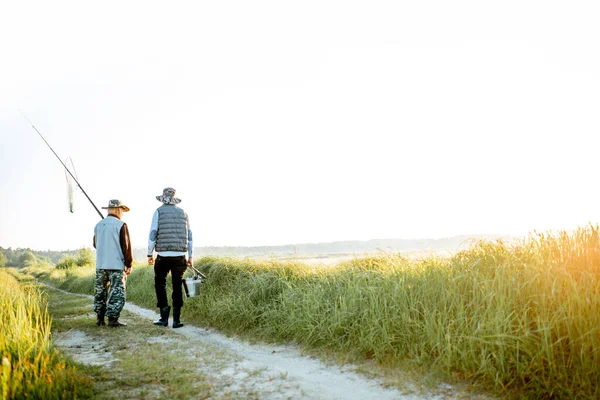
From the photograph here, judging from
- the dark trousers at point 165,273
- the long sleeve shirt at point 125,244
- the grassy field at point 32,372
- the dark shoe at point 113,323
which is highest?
the long sleeve shirt at point 125,244

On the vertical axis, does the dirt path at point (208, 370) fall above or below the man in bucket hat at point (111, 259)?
below

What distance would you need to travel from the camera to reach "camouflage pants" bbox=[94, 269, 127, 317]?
8562mm

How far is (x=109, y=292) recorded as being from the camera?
8781 mm

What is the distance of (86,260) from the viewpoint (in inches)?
1328

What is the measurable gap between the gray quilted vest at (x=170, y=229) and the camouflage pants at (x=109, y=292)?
41.9 inches

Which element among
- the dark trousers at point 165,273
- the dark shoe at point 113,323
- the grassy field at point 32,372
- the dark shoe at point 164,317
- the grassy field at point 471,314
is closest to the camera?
the grassy field at point 32,372

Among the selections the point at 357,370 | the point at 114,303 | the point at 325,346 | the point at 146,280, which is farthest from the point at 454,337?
the point at 146,280

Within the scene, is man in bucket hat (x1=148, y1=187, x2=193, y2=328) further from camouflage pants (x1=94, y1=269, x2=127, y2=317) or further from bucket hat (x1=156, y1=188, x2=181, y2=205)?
camouflage pants (x1=94, y1=269, x2=127, y2=317)

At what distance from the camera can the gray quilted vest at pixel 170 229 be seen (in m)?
8.56

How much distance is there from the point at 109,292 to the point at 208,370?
4395 millimetres

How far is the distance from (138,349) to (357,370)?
3.32 metres

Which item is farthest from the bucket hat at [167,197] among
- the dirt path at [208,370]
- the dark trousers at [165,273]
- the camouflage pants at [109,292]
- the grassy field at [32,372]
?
the grassy field at [32,372]

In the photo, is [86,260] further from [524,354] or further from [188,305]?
[524,354]

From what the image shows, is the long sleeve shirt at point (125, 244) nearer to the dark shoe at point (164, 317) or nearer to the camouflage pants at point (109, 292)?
the camouflage pants at point (109, 292)
